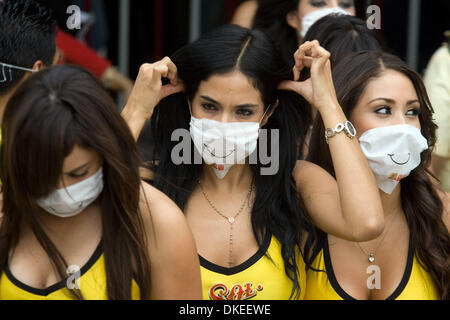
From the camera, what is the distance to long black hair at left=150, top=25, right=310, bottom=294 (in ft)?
9.35

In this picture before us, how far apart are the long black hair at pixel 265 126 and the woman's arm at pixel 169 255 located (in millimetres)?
470

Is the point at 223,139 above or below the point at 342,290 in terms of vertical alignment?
above

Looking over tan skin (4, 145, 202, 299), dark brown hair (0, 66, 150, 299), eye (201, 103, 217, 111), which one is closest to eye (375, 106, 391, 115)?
eye (201, 103, 217, 111)

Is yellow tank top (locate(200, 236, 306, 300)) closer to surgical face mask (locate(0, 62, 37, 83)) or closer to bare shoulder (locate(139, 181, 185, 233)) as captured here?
bare shoulder (locate(139, 181, 185, 233))

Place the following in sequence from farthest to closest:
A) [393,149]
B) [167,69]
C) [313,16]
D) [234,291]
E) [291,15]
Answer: [291,15], [313,16], [167,69], [393,149], [234,291]

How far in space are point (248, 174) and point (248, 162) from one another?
5 cm

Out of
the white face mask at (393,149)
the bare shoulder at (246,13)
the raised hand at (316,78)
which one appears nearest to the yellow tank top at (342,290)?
the white face mask at (393,149)

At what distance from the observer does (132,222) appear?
233cm

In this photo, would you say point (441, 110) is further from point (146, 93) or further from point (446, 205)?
point (146, 93)

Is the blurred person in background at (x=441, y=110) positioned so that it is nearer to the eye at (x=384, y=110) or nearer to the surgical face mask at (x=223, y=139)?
the eye at (x=384, y=110)

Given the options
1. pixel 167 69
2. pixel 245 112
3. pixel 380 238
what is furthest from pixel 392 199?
pixel 167 69

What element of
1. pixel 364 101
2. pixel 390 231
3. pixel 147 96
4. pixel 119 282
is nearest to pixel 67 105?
pixel 119 282

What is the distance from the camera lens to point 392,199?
3.03 meters
